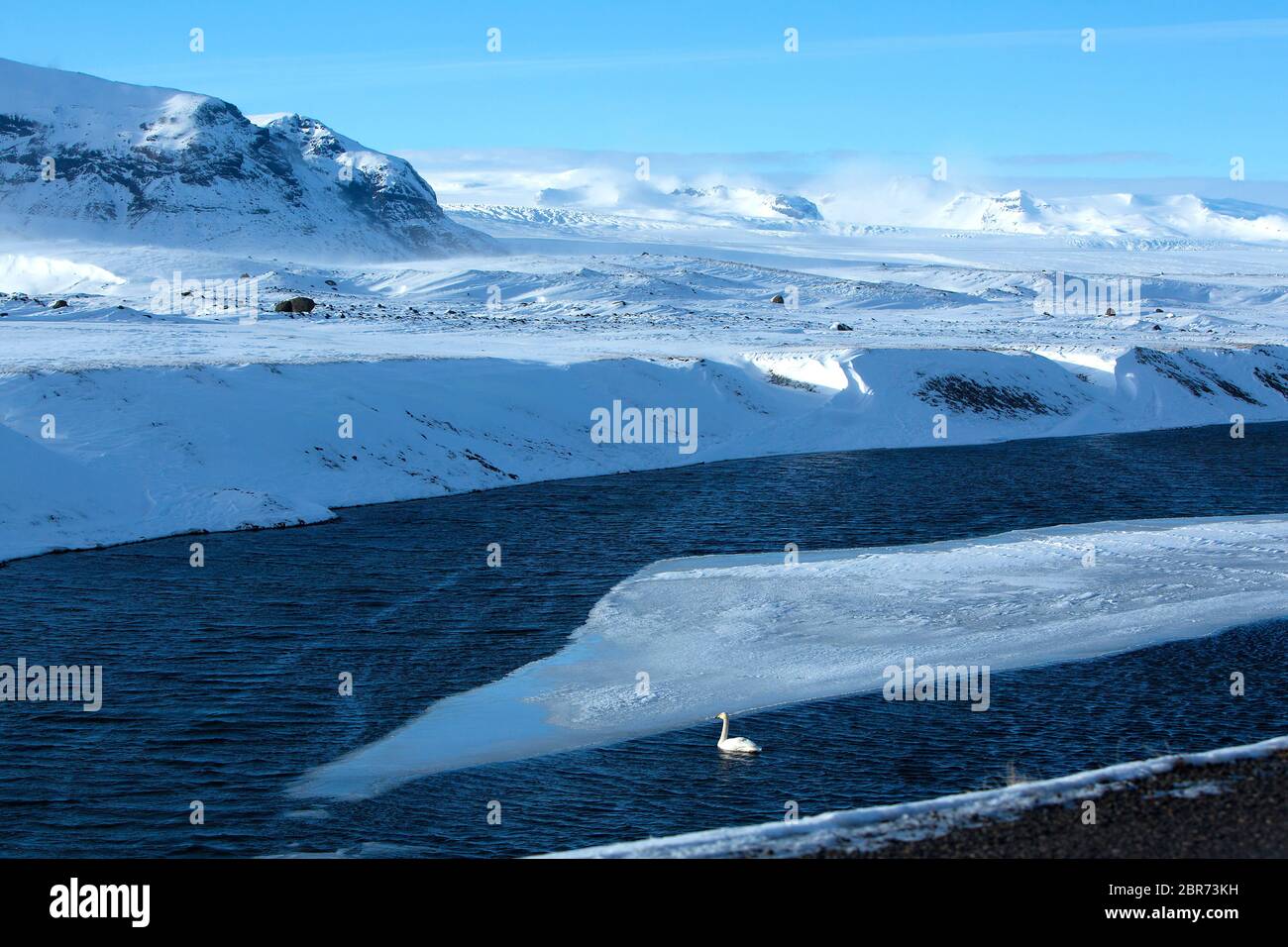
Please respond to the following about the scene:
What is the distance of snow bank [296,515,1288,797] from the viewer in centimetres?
1880

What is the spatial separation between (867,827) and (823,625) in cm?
1291

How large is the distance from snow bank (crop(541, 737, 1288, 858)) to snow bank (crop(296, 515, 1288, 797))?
6.00 metres

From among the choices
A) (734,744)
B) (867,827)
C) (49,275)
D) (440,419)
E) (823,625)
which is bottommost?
(734,744)

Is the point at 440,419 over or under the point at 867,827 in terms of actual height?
over

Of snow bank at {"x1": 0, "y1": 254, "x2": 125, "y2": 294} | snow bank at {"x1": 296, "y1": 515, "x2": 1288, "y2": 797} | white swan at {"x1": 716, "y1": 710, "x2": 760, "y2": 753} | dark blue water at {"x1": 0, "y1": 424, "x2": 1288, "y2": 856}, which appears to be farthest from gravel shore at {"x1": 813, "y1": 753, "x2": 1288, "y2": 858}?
snow bank at {"x1": 0, "y1": 254, "x2": 125, "y2": 294}

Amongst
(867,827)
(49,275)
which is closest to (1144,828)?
(867,827)

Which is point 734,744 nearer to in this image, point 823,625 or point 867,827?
point 867,827

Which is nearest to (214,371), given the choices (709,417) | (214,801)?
(709,417)

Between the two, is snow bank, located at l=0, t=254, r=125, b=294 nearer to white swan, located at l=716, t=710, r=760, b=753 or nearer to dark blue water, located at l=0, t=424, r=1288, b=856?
dark blue water, located at l=0, t=424, r=1288, b=856

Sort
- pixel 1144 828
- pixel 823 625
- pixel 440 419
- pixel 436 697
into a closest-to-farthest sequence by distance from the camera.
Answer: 1. pixel 1144 828
2. pixel 436 697
3. pixel 823 625
4. pixel 440 419

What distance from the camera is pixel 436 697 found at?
→ 20125mm

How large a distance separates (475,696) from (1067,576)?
13.5 meters
